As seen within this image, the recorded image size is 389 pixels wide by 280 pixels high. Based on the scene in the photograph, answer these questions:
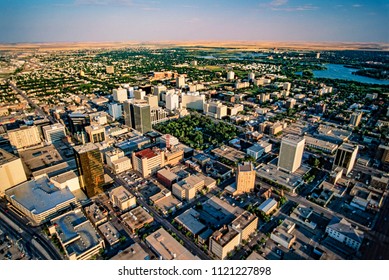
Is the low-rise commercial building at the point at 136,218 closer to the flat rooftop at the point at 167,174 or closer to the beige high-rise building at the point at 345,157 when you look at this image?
the flat rooftop at the point at 167,174

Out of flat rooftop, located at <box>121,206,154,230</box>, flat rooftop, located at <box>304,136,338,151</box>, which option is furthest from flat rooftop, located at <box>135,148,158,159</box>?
flat rooftop, located at <box>304,136,338,151</box>

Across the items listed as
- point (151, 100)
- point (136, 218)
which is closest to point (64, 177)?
point (136, 218)

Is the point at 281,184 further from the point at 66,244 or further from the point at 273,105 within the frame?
the point at 273,105

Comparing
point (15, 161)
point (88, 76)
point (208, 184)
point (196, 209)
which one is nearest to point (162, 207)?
point (196, 209)

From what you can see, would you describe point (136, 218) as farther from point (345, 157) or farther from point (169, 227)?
point (345, 157)

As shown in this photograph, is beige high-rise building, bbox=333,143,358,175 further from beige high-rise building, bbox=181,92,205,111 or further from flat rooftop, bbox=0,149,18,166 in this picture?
flat rooftop, bbox=0,149,18,166

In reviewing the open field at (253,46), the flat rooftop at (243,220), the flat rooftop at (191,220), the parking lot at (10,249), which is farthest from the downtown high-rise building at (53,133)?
the flat rooftop at (243,220)
